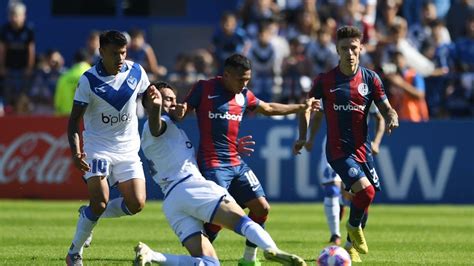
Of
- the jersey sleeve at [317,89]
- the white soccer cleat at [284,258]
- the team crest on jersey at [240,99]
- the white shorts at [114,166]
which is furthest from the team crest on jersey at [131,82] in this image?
the white soccer cleat at [284,258]

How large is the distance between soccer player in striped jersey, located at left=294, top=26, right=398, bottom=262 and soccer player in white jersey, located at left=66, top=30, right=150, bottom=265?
5.99 feet

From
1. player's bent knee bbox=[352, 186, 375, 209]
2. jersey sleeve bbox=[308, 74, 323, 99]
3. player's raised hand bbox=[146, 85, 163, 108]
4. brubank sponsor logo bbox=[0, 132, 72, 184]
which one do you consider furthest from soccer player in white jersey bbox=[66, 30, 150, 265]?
brubank sponsor logo bbox=[0, 132, 72, 184]

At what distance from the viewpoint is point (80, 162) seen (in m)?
11.3

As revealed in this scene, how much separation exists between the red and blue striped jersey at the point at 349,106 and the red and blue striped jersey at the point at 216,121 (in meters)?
1.45

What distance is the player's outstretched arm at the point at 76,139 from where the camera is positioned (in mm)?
11336

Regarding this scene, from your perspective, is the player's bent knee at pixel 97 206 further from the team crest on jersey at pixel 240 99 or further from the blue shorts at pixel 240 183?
the team crest on jersey at pixel 240 99

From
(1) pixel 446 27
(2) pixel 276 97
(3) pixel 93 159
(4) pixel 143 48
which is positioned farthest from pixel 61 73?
(3) pixel 93 159

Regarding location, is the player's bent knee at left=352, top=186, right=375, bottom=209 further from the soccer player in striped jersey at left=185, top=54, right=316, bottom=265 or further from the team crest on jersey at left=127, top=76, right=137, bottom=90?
the team crest on jersey at left=127, top=76, right=137, bottom=90

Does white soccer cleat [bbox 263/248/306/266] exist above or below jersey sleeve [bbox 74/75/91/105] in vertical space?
below

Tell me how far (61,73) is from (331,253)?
12873 millimetres

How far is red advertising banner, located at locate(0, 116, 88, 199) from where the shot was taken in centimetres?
2130

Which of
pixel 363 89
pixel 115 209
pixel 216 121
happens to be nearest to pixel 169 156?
pixel 216 121

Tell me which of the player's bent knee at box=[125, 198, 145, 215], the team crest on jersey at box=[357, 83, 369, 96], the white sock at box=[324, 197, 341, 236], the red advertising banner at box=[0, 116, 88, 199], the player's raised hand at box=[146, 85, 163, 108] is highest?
the player's raised hand at box=[146, 85, 163, 108]

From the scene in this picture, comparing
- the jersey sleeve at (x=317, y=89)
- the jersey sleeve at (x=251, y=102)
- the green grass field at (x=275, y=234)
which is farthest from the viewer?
the jersey sleeve at (x=317, y=89)
